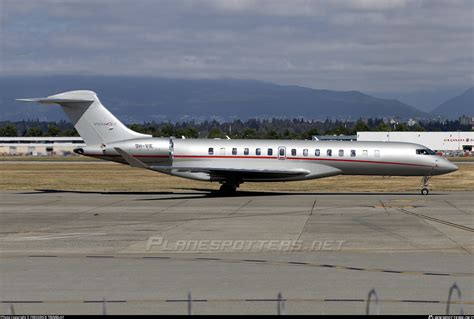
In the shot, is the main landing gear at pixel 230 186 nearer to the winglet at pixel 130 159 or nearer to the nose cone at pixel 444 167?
the winglet at pixel 130 159

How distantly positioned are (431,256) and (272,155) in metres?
20.9

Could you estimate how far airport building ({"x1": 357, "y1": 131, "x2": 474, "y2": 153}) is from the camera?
13750 centimetres

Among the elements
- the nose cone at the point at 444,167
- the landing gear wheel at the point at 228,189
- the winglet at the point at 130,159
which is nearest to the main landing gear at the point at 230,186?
the landing gear wheel at the point at 228,189

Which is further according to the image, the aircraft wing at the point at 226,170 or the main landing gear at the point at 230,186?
the main landing gear at the point at 230,186

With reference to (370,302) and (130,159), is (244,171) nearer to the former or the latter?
(130,159)

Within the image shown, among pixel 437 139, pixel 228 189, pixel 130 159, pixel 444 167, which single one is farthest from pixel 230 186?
pixel 437 139

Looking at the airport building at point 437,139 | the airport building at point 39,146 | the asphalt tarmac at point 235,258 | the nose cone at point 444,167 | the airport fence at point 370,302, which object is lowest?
the airport building at point 39,146

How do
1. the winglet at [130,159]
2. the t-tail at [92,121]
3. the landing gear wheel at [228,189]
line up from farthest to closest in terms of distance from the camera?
the t-tail at [92,121]
the landing gear wheel at [228,189]
the winglet at [130,159]

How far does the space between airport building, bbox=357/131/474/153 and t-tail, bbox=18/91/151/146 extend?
100 meters

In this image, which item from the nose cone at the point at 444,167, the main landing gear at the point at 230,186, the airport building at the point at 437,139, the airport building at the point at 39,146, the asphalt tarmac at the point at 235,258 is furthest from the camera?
the airport building at the point at 39,146

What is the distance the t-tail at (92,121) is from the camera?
130ft

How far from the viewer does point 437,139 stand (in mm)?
141375

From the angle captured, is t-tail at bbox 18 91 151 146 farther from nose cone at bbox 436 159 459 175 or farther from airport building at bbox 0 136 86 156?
airport building at bbox 0 136 86 156

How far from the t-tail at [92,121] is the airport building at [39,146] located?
118 metres
